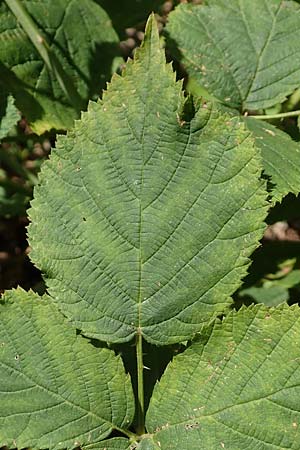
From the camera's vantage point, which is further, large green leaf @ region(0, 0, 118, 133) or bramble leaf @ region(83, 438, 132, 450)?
large green leaf @ region(0, 0, 118, 133)

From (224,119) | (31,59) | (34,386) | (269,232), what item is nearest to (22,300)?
(34,386)

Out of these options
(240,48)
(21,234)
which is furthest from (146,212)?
Result: (21,234)

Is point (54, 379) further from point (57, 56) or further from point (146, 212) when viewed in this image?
point (57, 56)

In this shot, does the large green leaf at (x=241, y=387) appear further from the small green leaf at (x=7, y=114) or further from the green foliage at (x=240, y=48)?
the small green leaf at (x=7, y=114)

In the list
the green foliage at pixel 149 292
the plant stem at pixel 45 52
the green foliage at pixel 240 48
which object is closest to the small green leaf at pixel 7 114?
the plant stem at pixel 45 52

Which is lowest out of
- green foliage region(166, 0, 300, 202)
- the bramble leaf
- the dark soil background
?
the bramble leaf

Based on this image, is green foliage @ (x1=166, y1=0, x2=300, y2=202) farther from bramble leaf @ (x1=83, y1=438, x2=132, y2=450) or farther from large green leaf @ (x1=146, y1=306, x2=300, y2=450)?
bramble leaf @ (x1=83, y1=438, x2=132, y2=450)

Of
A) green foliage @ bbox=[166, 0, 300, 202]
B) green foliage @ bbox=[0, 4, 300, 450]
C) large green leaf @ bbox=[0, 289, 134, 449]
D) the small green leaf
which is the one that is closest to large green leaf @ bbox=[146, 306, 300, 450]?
green foliage @ bbox=[0, 4, 300, 450]

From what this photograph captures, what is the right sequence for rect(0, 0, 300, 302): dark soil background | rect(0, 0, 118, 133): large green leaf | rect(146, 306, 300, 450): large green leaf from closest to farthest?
rect(146, 306, 300, 450): large green leaf → rect(0, 0, 118, 133): large green leaf → rect(0, 0, 300, 302): dark soil background
